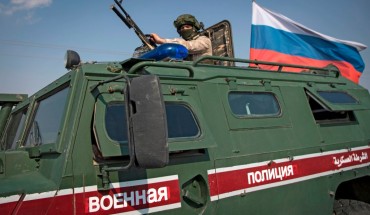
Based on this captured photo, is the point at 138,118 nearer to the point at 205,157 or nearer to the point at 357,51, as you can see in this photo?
the point at 205,157

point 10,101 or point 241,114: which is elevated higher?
point 10,101

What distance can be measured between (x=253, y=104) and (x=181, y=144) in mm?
1195

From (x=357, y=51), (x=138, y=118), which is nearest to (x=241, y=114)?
(x=138, y=118)

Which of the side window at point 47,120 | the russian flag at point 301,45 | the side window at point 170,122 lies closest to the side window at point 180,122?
the side window at point 170,122

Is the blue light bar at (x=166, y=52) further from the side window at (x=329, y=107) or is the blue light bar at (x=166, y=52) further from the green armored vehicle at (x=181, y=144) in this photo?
the side window at (x=329, y=107)

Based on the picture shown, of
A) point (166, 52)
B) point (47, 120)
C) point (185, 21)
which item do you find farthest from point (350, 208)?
point (185, 21)

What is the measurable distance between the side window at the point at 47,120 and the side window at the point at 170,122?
15.0 inches

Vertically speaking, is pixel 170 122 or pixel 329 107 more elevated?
pixel 329 107

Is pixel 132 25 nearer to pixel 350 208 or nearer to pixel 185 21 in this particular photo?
pixel 185 21

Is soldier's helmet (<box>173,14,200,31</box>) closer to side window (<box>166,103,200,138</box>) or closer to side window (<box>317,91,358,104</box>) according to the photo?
side window (<box>317,91,358,104</box>)

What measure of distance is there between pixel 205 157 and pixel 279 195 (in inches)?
37.1

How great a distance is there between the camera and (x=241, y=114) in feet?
10.8

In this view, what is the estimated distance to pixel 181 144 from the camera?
8.43 ft

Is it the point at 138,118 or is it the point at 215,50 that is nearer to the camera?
the point at 138,118
